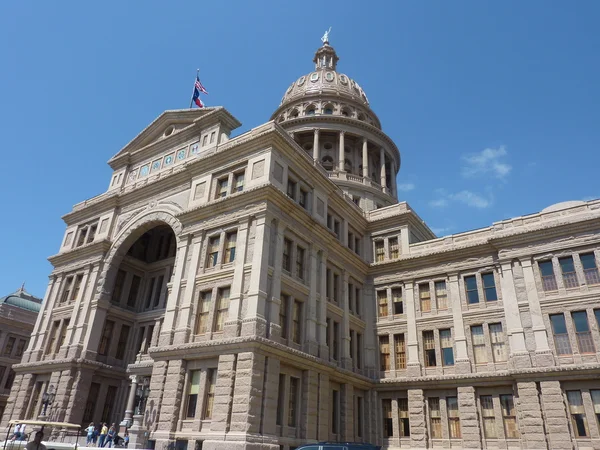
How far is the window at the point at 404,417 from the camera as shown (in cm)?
3059

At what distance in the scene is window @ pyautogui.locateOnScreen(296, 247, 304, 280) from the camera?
28634 millimetres

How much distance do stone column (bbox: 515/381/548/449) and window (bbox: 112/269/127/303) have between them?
3049 centimetres

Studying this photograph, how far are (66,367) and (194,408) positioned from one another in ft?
46.1

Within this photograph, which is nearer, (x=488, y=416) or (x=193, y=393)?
(x=193, y=393)

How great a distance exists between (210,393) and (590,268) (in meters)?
24.1

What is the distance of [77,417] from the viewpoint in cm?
3119

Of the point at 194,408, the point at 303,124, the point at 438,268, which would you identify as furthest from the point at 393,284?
the point at 303,124

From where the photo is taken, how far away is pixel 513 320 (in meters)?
28.9

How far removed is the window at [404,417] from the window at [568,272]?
13.2 meters

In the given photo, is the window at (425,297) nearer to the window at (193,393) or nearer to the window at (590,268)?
the window at (590,268)

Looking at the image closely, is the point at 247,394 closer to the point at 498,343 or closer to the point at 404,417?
the point at 404,417

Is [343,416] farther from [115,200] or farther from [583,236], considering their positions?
[115,200]

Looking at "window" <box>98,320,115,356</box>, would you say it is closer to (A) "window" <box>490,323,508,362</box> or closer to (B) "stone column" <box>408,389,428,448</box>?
(B) "stone column" <box>408,389,428,448</box>

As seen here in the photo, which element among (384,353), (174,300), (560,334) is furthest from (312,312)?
(560,334)
